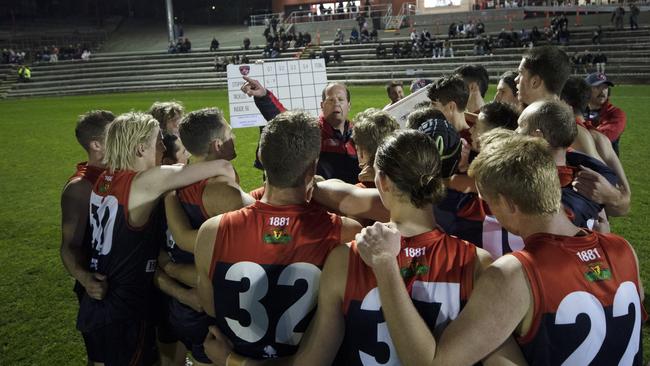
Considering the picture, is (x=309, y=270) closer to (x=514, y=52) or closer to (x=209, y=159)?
(x=209, y=159)

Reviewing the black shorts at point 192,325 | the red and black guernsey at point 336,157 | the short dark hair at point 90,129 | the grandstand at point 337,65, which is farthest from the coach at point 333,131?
the grandstand at point 337,65

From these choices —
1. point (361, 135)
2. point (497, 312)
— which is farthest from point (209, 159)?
point (497, 312)

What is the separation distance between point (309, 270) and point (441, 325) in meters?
0.63

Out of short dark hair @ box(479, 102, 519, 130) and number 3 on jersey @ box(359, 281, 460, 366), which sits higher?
short dark hair @ box(479, 102, 519, 130)

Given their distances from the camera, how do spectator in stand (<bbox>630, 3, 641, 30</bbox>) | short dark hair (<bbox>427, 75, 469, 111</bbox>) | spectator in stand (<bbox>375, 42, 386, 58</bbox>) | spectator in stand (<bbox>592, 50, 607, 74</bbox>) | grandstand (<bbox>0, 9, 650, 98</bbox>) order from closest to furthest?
short dark hair (<bbox>427, 75, 469, 111</bbox>) → spectator in stand (<bbox>592, 50, 607, 74</bbox>) → grandstand (<bbox>0, 9, 650, 98</bbox>) → spectator in stand (<bbox>630, 3, 641, 30</bbox>) → spectator in stand (<bbox>375, 42, 386, 58</bbox>)

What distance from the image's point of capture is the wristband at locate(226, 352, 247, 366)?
2.40m

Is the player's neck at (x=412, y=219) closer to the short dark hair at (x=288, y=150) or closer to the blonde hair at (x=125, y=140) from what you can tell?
the short dark hair at (x=288, y=150)

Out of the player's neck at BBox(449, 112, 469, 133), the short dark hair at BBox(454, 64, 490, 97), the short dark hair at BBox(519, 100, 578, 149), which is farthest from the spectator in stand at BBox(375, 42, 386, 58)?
the short dark hair at BBox(519, 100, 578, 149)

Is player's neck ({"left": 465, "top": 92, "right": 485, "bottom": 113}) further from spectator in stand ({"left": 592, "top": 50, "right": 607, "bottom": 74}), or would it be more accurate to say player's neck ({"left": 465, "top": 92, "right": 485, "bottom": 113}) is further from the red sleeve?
spectator in stand ({"left": 592, "top": 50, "right": 607, "bottom": 74})

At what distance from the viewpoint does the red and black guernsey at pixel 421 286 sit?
1949 millimetres

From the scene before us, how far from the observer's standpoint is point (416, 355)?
1790mm

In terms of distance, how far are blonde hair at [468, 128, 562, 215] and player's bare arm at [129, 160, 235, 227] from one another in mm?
1569

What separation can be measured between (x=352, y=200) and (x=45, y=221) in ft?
23.1

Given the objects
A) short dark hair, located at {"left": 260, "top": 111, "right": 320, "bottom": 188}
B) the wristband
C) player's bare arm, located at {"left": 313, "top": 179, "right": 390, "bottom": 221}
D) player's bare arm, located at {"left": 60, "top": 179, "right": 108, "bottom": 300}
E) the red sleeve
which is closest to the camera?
short dark hair, located at {"left": 260, "top": 111, "right": 320, "bottom": 188}
